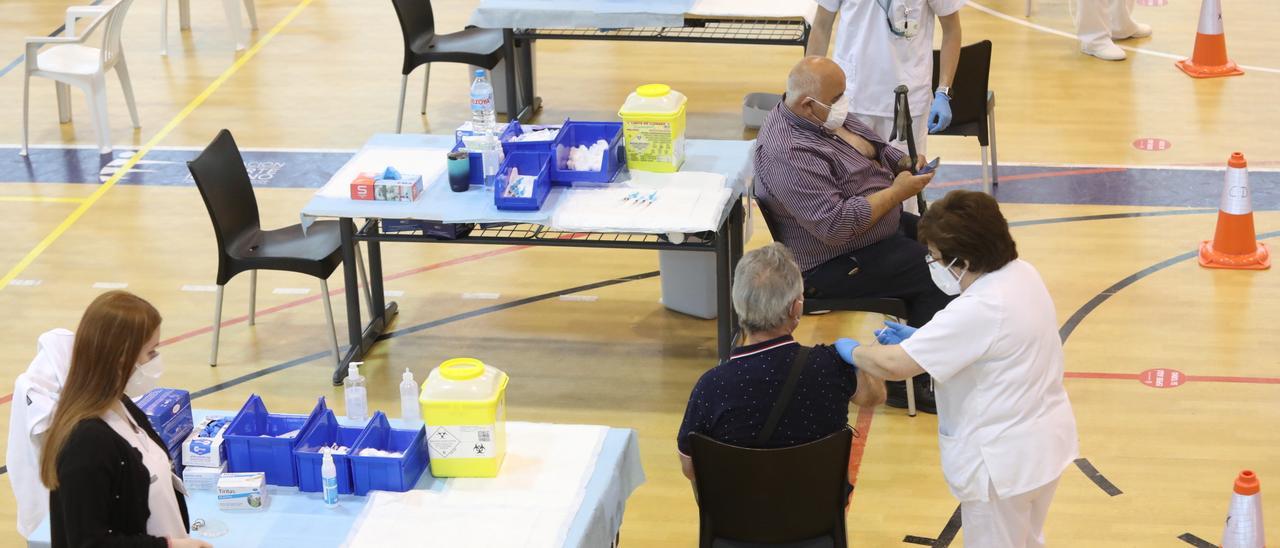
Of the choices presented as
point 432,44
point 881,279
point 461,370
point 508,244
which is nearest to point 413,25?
point 432,44

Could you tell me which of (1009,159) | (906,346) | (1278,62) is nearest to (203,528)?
(906,346)

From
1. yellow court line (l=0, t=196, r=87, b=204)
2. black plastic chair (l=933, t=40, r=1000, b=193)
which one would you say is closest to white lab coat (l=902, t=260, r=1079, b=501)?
black plastic chair (l=933, t=40, r=1000, b=193)

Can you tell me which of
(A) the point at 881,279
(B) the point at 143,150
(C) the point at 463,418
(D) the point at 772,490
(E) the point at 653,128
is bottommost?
(B) the point at 143,150

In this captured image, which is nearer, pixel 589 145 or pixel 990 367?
pixel 990 367

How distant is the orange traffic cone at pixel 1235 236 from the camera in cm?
681

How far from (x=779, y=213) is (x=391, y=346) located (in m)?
1.90

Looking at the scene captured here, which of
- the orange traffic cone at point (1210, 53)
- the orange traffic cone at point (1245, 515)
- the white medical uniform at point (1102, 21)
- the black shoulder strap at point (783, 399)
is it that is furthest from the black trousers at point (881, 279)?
the white medical uniform at point (1102, 21)

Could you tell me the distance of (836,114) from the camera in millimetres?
5609

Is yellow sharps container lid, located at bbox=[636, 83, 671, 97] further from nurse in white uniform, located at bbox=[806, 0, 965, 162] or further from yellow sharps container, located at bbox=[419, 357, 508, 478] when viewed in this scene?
yellow sharps container, located at bbox=[419, 357, 508, 478]

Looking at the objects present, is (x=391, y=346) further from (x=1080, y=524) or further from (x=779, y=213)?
(x=1080, y=524)

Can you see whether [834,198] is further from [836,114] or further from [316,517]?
[316,517]

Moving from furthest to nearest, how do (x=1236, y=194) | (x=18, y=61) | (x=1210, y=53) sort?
(x=18, y=61)
(x=1210, y=53)
(x=1236, y=194)

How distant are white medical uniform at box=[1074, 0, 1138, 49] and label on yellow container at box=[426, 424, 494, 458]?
692 centimetres

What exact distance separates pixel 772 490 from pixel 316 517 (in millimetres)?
1210
